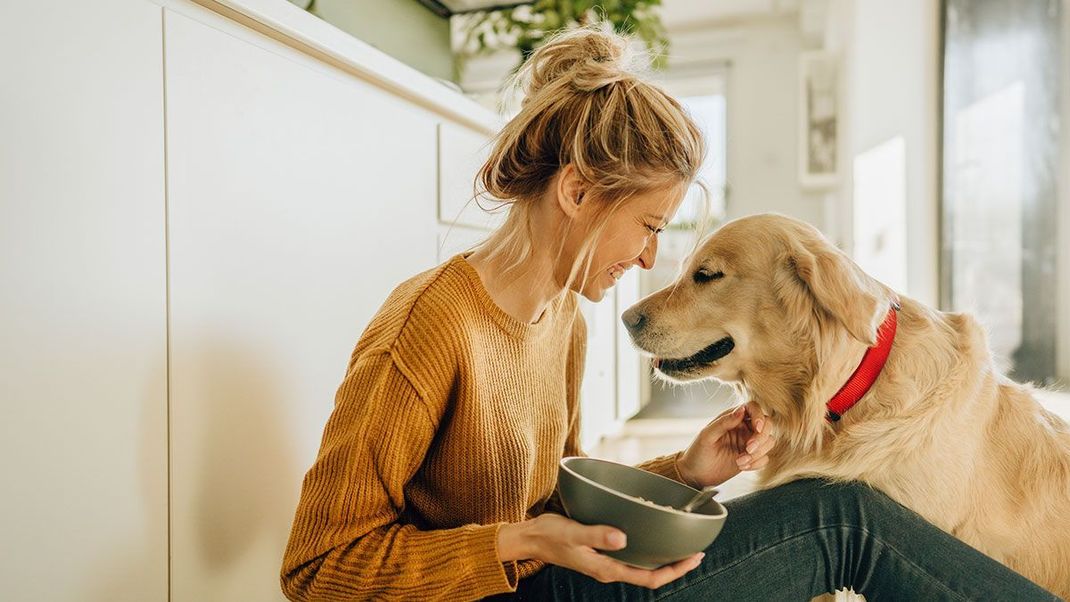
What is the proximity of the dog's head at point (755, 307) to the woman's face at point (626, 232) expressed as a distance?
251mm

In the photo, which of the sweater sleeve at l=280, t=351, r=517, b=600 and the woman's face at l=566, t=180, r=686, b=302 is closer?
the sweater sleeve at l=280, t=351, r=517, b=600

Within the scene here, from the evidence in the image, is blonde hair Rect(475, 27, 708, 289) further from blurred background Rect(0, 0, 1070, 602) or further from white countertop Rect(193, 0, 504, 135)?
white countertop Rect(193, 0, 504, 135)

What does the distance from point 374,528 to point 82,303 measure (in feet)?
1.36

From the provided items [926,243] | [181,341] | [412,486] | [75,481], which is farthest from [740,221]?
[926,243]

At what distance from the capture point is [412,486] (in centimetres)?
101

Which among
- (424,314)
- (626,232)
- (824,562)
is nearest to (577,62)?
(626,232)

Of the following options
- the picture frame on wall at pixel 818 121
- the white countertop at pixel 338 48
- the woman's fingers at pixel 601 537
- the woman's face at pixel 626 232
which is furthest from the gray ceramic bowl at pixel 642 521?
the picture frame on wall at pixel 818 121

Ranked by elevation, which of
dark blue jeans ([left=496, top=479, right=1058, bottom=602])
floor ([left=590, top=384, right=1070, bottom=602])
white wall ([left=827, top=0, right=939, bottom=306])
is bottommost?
floor ([left=590, top=384, right=1070, bottom=602])

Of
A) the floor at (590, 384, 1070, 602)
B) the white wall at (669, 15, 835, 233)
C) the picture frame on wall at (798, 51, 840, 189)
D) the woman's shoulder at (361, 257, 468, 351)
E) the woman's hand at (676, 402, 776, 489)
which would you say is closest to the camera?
the woman's shoulder at (361, 257, 468, 351)

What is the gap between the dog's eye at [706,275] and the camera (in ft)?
4.35

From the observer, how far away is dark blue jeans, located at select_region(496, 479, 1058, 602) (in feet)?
3.07

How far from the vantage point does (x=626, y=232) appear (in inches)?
41.9

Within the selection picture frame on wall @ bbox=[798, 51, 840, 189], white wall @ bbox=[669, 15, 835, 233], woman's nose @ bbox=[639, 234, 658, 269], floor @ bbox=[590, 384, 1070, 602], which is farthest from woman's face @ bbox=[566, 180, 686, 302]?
white wall @ bbox=[669, 15, 835, 233]

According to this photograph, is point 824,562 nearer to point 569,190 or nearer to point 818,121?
point 569,190
